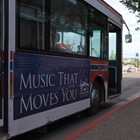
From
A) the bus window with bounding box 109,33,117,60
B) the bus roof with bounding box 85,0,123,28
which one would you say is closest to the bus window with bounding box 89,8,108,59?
the bus roof with bounding box 85,0,123,28

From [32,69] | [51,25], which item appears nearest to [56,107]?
[32,69]

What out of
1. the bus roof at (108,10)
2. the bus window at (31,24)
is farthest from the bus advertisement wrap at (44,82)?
the bus roof at (108,10)

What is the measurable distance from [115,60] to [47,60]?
485cm

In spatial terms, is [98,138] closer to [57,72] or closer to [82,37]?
[57,72]

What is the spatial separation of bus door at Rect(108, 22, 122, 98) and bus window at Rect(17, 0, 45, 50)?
4.58m

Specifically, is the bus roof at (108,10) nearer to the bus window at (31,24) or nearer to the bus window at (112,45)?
the bus window at (112,45)

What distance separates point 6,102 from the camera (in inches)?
129

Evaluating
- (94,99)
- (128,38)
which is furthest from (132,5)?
(94,99)

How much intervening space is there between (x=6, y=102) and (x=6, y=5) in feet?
4.51

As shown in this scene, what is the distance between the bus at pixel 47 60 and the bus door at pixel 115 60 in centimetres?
177

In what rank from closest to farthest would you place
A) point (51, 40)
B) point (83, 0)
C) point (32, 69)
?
point (32, 69)
point (51, 40)
point (83, 0)

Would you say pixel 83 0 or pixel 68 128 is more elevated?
pixel 83 0

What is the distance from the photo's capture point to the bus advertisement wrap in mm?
3471

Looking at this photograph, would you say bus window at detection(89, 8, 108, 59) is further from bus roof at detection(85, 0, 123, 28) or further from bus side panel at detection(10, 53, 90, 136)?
bus side panel at detection(10, 53, 90, 136)
